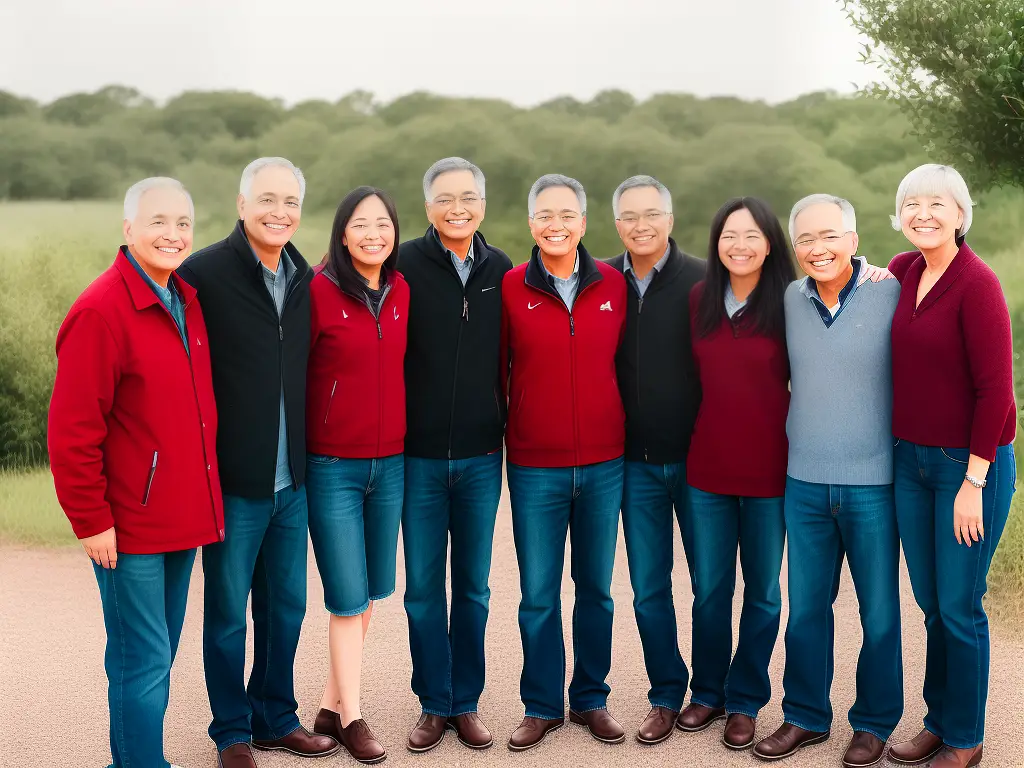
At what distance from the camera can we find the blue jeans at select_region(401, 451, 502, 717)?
162 inches

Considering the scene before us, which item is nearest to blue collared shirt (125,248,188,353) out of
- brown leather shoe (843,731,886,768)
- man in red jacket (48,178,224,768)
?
man in red jacket (48,178,224,768)

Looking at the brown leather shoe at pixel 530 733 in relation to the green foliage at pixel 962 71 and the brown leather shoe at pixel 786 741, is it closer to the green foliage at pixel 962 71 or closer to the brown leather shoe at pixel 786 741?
the brown leather shoe at pixel 786 741

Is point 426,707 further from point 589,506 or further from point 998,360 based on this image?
point 998,360

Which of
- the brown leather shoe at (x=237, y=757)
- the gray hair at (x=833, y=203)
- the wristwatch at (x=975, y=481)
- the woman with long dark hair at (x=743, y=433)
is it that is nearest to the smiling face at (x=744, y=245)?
the woman with long dark hair at (x=743, y=433)

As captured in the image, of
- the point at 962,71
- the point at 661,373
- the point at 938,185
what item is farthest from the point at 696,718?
the point at 962,71

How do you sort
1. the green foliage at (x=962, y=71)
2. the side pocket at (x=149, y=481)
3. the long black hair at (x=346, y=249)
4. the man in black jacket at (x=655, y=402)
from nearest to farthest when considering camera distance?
the side pocket at (x=149, y=481) → the long black hair at (x=346, y=249) → the man in black jacket at (x=655, y=402) → the green foliage at (x=962, y=71)

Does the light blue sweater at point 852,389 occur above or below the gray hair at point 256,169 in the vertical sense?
below

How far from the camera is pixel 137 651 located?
134 inches

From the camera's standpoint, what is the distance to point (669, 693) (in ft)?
14.2

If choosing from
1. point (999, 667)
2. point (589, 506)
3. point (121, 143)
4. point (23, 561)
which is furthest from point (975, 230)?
point (121, 143)

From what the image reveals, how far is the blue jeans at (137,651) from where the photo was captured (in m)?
3.38

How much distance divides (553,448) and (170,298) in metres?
1.53

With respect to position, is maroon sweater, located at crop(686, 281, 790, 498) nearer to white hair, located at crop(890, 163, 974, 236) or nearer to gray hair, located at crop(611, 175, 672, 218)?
gray hair, located at crop(611, 175, 672, 218)

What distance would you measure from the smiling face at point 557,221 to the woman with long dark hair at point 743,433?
540mm
